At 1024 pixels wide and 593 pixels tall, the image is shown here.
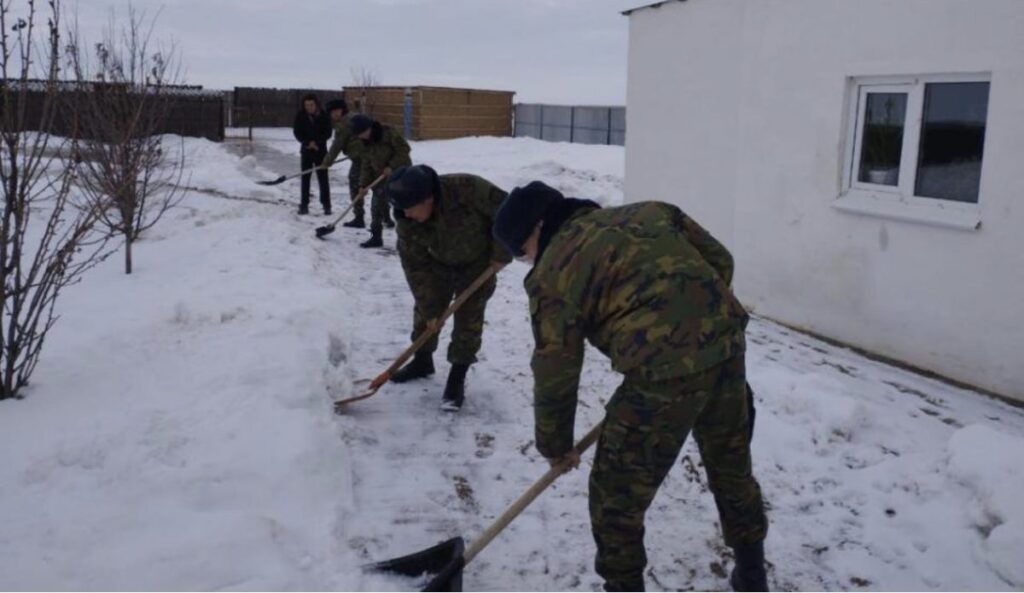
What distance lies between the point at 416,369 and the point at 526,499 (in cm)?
247

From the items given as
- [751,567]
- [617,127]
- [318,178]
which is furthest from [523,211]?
[617,127]

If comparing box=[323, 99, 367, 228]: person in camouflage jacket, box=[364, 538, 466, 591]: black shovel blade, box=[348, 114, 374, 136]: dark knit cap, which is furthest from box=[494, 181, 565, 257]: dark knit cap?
box=[323, 99, 367, 228]: person in camouflage jacket

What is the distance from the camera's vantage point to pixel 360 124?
9.10 meters

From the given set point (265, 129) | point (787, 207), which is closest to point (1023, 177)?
point (787, 207)

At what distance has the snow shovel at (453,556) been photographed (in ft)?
10.5

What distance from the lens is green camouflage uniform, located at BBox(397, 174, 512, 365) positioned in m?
4.85

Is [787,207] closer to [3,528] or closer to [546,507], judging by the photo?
[546,507]

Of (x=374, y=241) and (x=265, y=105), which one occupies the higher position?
(x=265, y=105)

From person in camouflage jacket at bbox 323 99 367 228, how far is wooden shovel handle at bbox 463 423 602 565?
7.09 metres

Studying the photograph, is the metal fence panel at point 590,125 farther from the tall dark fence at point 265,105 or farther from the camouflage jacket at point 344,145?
the camouflage jacket at point 344,145

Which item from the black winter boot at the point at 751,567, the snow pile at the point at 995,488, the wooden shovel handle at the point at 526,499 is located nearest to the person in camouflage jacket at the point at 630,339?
the wooden shovel handle at the point at 526,499

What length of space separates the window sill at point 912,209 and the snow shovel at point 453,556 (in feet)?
12.0

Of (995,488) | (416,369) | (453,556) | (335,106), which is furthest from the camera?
(335,106)

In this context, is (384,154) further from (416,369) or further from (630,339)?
(630,339)
